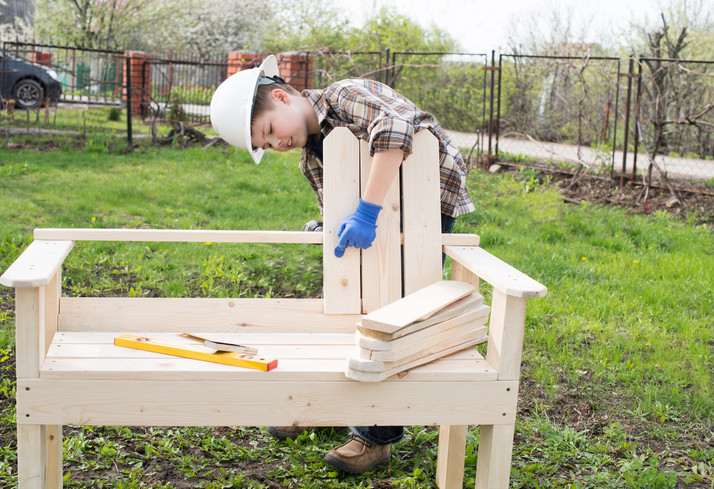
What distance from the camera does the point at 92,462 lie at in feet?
8.09

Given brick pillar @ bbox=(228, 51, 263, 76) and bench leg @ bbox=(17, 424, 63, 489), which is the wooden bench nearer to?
bench leg @ bbox=(17, 424, 63, 489)

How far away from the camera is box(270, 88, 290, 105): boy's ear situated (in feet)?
7.91

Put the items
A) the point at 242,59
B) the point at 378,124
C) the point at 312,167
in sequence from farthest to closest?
the point at 242,59 < the point at 312,167 < the point at 378,124

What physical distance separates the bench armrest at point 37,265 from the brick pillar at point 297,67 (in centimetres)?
919

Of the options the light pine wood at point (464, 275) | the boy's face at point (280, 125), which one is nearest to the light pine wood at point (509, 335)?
the light pine wood at point (464, 275)

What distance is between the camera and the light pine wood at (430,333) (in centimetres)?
184

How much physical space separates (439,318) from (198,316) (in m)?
0.85

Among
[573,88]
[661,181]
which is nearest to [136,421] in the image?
[661,181]

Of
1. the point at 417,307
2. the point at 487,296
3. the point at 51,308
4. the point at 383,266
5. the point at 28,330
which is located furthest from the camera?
the point at 487,296

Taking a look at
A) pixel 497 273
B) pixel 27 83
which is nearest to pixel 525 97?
pixel 27 83

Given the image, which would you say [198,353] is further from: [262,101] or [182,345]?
[262,101]

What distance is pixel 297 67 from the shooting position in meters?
11.6

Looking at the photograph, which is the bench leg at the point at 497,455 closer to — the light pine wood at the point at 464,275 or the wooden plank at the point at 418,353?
the wooden plank at the point at 418,353

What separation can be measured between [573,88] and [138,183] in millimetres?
7373
